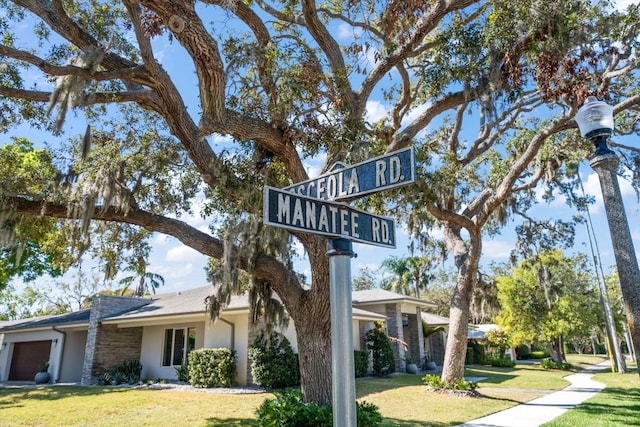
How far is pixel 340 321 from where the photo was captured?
8.39 feet

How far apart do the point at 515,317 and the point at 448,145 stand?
18.1 meters

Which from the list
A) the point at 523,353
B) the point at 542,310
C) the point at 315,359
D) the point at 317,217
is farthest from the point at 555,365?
the point at 317,217

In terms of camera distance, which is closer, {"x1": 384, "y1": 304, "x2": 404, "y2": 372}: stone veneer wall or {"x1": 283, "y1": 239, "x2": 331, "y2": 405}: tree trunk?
{"x1": 283, "y1": 239, "x2": 331, "y2": 405}: tree trunk

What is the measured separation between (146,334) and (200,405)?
9.96 metres

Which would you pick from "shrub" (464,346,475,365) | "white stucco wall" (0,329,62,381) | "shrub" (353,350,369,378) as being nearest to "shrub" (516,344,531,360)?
"shrub" (464,346,475,365)

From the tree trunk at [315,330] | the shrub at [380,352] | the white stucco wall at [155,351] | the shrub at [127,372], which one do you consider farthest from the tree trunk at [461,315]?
the shrub at [127,372]

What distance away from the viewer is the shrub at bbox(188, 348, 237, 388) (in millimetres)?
15875

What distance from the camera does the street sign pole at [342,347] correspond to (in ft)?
7.96

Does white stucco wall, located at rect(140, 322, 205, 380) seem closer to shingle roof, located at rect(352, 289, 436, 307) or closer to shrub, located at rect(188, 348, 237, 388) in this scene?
shrub, located at rect(188, 348, 237, 388)

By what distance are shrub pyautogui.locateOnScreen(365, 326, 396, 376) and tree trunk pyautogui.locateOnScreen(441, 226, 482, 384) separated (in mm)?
6649

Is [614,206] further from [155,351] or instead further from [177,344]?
[155,351]

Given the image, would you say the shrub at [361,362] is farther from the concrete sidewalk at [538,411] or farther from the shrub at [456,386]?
the concrete sidewalk at [538,411]

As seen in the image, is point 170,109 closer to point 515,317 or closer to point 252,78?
point 252,78

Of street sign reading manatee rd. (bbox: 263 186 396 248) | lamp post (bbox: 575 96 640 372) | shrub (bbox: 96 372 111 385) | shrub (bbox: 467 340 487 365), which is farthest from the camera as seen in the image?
shrub (bbox: 467 340 487 365)
